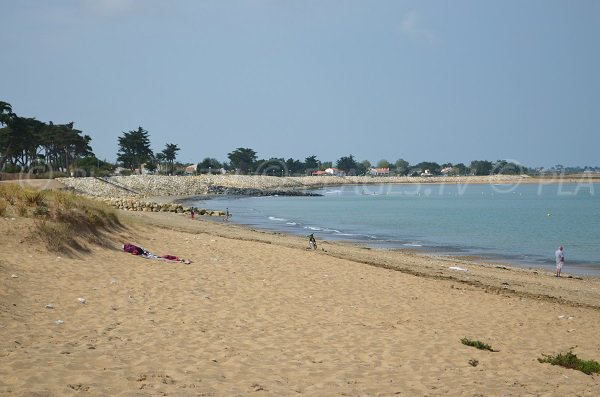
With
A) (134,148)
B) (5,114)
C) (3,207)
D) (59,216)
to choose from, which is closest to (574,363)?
(59,216)

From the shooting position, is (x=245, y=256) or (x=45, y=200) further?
(x=245, y=256)

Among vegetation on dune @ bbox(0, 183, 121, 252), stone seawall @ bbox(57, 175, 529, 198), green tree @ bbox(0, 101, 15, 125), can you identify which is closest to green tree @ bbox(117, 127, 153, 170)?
stone seawall @ bbox(57, 175, 529, 198)

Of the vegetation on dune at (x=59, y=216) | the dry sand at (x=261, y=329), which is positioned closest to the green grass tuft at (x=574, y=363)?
the dry sand at (x=261, y=329)

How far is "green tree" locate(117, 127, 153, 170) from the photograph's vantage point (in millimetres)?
115000

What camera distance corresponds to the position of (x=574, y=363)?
8.98m

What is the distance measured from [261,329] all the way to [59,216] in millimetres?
8907

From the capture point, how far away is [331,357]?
8.62 m

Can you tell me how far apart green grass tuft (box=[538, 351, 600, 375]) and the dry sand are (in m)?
0.22

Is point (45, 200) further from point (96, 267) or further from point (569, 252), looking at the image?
point (569, 252)

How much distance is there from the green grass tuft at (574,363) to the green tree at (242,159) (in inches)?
7300

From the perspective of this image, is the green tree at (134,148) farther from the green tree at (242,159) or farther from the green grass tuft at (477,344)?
the green grass tuft at (477,344)

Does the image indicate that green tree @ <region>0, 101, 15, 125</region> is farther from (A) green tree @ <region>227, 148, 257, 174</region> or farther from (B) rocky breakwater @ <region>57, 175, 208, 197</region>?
(A) green tree @ <region>227, 148, 257, 174</region>

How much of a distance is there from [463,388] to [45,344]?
19.3 ft

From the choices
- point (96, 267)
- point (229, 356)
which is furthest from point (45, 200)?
point (229, 356)
